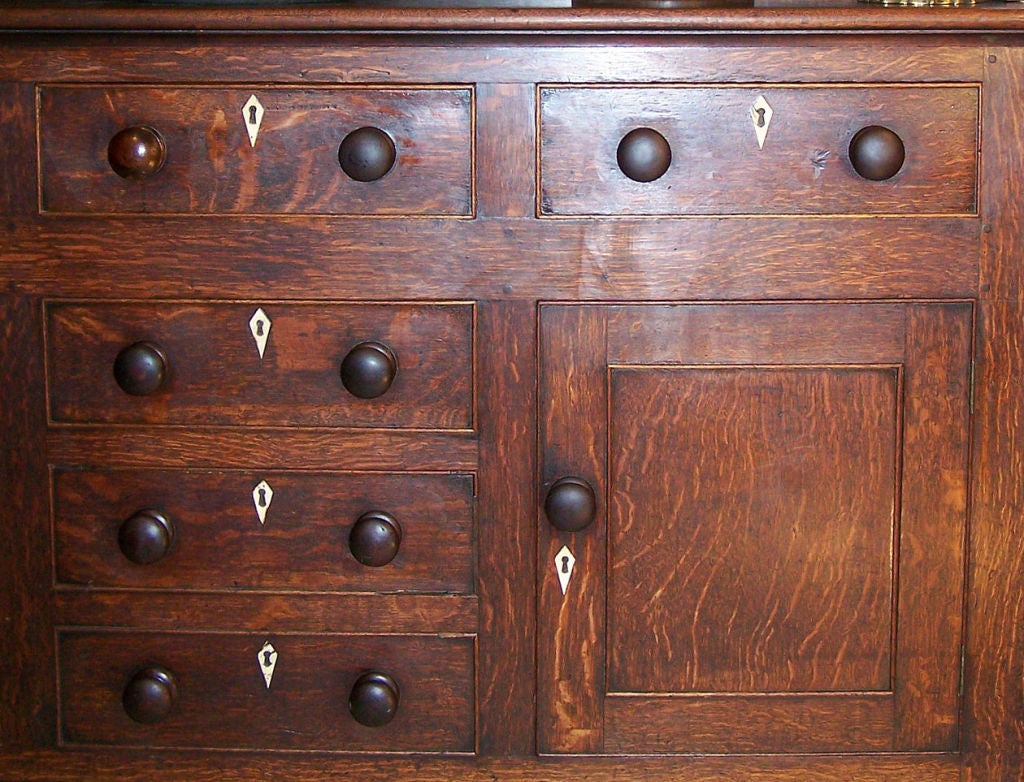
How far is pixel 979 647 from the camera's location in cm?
125

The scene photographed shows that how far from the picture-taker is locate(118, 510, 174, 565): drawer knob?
122 centimetres

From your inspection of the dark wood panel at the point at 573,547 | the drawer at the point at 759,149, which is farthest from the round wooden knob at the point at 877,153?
the dark wood panel at the point at 573,547

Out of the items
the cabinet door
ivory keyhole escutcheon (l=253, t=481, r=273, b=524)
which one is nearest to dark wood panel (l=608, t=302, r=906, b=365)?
the cabinet door

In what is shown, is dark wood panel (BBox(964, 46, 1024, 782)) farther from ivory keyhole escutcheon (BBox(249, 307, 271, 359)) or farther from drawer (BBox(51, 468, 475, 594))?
ivory keyhole escutcheon (BBox(249, 307, 271, 359))

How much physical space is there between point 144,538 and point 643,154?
1.96 feet

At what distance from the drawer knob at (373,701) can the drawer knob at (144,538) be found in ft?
0.77

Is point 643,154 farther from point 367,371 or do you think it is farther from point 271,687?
point 271,687

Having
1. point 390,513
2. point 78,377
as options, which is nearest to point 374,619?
point 390,513

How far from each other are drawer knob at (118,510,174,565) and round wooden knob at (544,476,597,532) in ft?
1.23

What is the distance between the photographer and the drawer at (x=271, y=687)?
126 centimetres

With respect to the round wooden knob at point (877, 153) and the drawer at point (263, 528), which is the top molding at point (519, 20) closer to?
the round wooden knob at point (877, 153)

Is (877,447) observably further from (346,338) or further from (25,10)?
(25,10)

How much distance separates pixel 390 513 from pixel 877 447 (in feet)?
1.57

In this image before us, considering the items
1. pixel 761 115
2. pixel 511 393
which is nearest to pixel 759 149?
pixel 761 115
